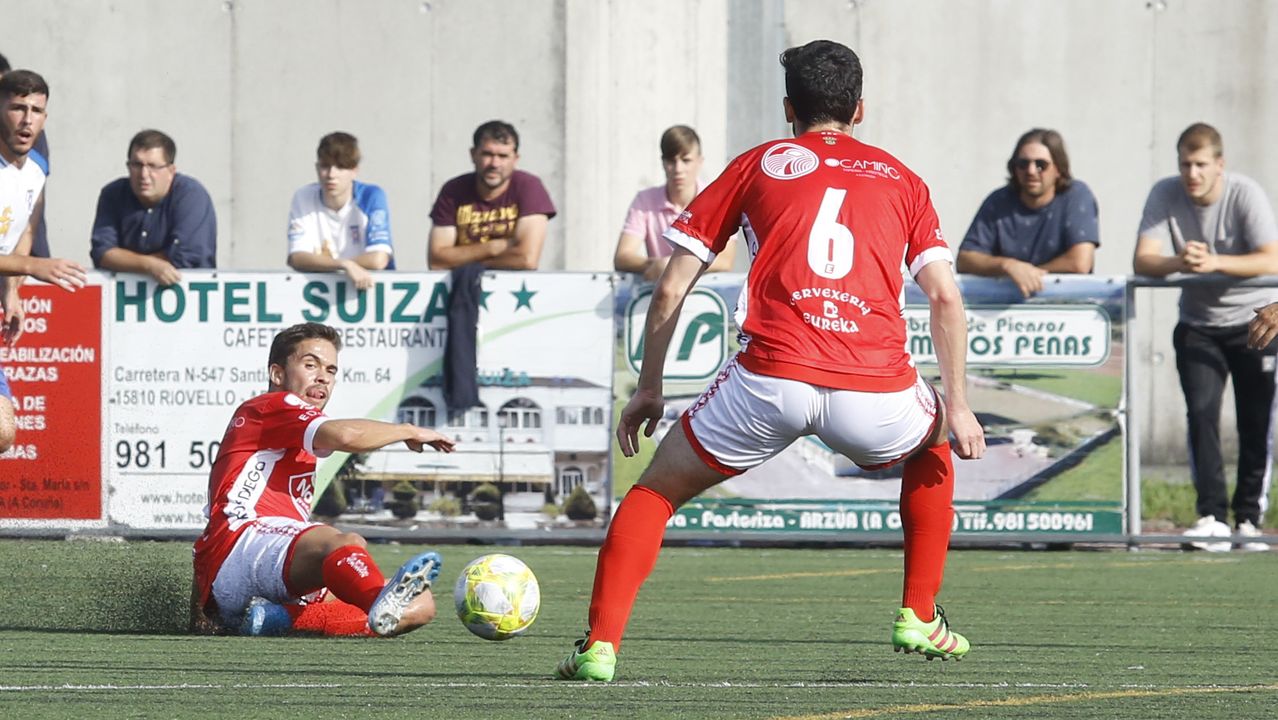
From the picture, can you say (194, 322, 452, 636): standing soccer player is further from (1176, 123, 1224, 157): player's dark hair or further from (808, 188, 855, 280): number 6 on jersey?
(1176, 123, 1224, 157): player's dark hair

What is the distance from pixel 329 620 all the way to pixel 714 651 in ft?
4.91

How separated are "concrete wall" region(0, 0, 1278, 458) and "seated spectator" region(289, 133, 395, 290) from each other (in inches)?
144

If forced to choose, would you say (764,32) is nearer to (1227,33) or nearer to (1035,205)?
(1227,33)

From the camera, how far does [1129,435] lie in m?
11.2

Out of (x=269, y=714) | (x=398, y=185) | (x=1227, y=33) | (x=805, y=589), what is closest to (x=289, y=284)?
(x=805, y=589)

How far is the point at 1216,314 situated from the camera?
444 inches

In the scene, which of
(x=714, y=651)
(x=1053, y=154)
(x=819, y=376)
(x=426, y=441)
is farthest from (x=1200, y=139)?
(x=819, y=376)

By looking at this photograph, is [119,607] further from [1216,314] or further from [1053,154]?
[1216,314]

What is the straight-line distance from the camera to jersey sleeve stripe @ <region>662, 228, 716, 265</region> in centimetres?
572

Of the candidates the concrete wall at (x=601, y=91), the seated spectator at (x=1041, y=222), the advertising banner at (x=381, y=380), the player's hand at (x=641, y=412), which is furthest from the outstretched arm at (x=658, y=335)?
the concrete wall at (x=601, y=91)

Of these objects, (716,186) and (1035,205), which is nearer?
(716,186)

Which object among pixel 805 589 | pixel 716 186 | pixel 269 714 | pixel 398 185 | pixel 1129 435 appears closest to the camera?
pixel 269 714

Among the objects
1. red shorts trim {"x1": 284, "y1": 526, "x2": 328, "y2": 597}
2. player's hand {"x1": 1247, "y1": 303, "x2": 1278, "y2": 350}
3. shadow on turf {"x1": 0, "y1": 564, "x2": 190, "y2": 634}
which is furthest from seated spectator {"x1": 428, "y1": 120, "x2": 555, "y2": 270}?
player's hand {"x1": 1247, "y1": 303, "x2": 1278, "y2": 350}

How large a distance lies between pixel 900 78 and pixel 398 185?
4149 millimetres
